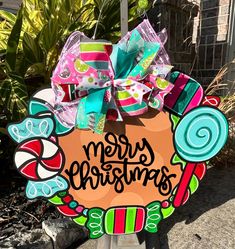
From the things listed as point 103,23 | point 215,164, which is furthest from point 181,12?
point 215,164

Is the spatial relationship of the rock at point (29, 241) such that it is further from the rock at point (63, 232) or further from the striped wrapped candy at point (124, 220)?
the striped wrapped candy at point (124, 220)

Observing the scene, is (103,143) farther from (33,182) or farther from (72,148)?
(33,182)

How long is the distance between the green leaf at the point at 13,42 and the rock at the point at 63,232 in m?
0.99

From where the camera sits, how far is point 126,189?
1.59 meters

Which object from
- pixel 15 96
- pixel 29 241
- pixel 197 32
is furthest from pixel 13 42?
pixel 197 32

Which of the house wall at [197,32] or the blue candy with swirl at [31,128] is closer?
the blue candy with swirl at [31,128]

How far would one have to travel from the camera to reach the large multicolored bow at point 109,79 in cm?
138

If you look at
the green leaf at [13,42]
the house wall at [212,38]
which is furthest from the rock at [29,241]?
the house wall at [212,38]

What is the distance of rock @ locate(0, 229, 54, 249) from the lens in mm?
1749

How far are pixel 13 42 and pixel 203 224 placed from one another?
5.44ft

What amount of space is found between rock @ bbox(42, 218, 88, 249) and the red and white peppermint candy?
495 mm

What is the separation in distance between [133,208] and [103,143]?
375 millimetres

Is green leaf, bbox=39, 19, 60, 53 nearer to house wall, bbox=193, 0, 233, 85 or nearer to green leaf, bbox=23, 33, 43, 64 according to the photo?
green leaf, bbox=23, 33, 43, 64

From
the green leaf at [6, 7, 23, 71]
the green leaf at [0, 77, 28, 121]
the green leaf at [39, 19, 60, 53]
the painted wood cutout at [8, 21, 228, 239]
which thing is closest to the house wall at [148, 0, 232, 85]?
the green leaf at [39, 19, 60, 53]
